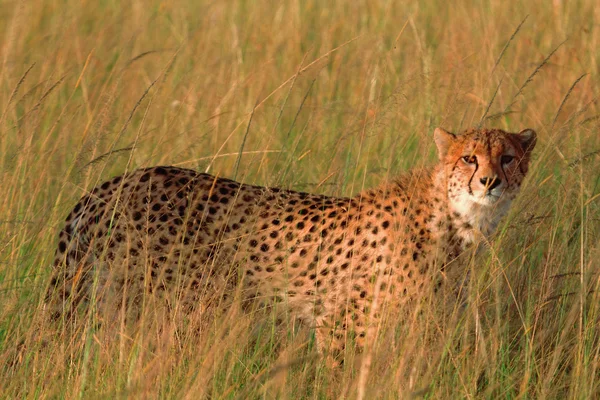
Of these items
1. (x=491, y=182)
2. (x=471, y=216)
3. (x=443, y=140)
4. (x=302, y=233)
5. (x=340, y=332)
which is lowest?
(x=340, y=332)

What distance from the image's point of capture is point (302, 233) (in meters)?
4.35

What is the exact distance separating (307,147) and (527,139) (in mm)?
1505

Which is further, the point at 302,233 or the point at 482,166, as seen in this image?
the point at 302,233

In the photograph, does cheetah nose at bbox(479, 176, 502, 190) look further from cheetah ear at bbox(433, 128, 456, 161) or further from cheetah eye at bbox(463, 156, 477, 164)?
cheetah ear at bbox(433, 128, 456, 161)

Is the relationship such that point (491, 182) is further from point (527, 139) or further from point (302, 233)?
point (302, 233)

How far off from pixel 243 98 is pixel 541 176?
2252 mm

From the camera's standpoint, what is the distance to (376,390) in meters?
3.01

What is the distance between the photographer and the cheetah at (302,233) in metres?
4.10

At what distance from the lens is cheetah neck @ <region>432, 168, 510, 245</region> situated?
4164 mm

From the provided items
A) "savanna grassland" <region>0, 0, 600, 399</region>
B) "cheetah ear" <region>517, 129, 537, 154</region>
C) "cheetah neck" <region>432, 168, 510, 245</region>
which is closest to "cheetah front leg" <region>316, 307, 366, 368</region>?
"savanna grassland" <region>0, 0, 600, 399</region>

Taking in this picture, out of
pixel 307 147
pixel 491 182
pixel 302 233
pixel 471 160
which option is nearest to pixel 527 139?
pixel 471 160

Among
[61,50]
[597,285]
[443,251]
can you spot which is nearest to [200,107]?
[61,50]

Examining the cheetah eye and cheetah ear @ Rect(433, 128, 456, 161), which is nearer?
the cheetah eye

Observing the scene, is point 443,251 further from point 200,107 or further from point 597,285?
point 200,107
